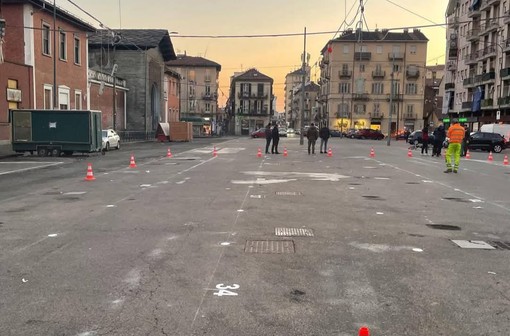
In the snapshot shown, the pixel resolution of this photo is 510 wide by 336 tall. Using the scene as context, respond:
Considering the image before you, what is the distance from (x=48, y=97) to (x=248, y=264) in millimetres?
33372

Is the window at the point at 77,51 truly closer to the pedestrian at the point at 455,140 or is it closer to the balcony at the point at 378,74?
the pedestrian at the point at 455,140

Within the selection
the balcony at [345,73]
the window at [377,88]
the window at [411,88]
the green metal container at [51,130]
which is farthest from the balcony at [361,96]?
the green metal container at [51,130]

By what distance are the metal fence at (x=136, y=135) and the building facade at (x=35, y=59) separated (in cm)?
974

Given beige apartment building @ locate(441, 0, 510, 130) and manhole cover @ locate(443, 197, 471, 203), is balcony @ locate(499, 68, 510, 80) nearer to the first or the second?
beige apartment building @ locate(441, 0, 510, 130)

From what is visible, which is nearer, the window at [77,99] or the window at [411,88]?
the window at [77,99]

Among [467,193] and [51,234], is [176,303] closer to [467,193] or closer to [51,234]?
[51,234]

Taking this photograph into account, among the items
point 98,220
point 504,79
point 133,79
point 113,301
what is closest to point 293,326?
point 113,301

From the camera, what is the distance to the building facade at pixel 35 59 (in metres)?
30.4

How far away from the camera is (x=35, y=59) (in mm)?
32812

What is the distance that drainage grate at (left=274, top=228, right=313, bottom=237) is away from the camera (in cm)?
727

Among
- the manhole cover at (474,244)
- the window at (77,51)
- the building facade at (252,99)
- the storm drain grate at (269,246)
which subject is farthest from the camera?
the building facade at (252,99)

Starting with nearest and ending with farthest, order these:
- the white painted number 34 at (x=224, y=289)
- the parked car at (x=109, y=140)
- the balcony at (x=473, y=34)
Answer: the white painted number 34 at (x=224, y=289) → the parked car at (x=109, y=140) → the balcony at (x=473, y=34)

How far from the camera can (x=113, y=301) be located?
4.55 metres

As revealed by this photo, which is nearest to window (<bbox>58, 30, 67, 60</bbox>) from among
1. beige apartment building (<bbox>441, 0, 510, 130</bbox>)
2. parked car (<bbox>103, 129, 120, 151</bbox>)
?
parked car (<bbox>103, 129, 120, 151</bbox>)
